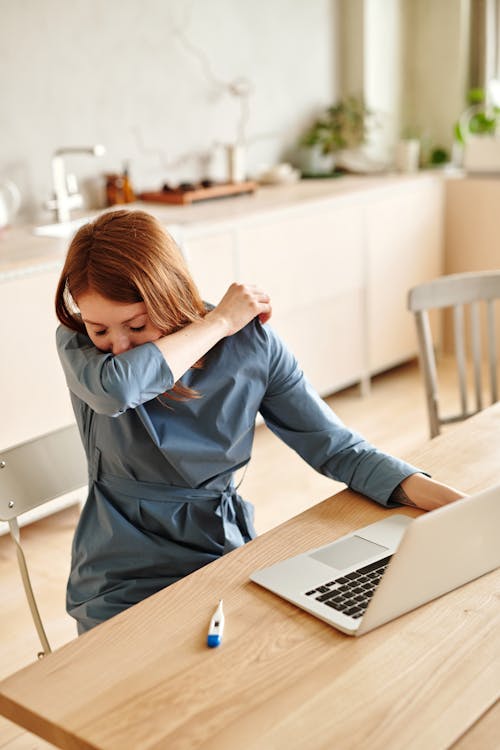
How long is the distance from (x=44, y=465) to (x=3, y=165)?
6.65 feet

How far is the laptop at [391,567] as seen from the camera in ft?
3.55

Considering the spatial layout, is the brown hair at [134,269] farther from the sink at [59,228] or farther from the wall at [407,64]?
the wall at [407,64]

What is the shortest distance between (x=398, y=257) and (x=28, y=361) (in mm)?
1938

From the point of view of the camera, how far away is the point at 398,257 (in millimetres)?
4148

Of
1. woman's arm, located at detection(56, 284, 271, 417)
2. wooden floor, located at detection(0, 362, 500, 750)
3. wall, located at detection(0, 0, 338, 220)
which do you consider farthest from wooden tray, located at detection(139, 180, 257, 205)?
woman's arm, located at detection(56, 284, 271, 417)

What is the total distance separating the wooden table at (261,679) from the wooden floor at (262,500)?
1057 millimetres

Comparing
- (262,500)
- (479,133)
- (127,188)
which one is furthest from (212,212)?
(479,133)

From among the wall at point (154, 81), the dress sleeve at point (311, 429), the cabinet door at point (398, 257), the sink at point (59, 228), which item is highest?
the wall at point (154, 81)

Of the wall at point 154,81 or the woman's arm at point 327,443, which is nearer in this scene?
the woman's arm at point 327,443

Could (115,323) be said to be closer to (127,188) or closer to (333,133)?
(127,188)

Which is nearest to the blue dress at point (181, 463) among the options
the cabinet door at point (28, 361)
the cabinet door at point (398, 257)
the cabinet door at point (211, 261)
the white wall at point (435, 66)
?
the cabinet door at point (28, 361)

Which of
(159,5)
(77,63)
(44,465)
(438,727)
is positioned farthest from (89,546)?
(159,5)

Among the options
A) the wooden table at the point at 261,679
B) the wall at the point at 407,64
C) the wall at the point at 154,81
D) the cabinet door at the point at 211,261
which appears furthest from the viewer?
the wall at the point at 407,64

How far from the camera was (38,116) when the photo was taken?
135 inches
